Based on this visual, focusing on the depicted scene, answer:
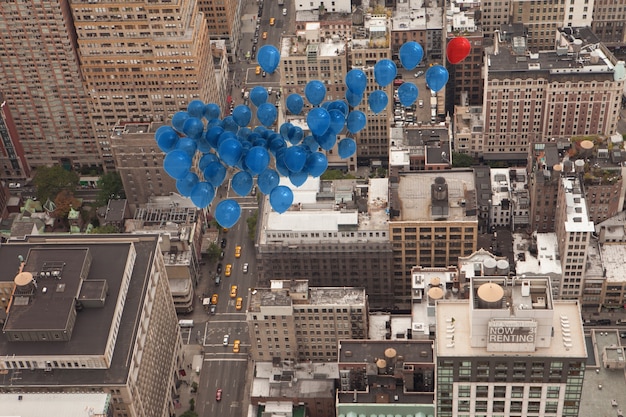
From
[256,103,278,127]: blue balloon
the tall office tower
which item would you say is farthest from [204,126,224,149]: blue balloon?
the tall office tower

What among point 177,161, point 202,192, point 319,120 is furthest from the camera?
point 202,192

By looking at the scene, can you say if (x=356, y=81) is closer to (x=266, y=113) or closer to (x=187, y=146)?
(x=266, y=113)

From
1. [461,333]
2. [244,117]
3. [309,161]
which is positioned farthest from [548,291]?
[244,117]

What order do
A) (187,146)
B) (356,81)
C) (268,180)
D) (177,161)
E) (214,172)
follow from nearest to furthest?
(177,161) < (187,146) < (214,172) < (268,180) < (356,81)

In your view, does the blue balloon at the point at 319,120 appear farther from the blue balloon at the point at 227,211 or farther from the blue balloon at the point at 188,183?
the blue balloon at the point at 188,183

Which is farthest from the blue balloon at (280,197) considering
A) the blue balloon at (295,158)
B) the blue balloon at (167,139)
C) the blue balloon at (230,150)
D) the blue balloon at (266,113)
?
the blue balloon at (167,139)

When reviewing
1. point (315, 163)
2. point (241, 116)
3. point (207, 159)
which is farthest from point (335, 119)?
point (207, 159)
